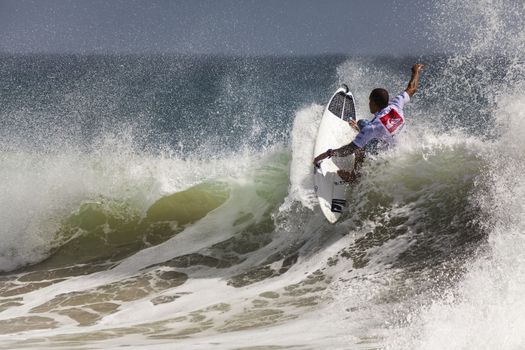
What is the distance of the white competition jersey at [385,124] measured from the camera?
25.6 ft

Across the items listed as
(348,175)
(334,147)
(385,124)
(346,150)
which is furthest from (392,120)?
(334,147)

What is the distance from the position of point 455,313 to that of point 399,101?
10.2 feet

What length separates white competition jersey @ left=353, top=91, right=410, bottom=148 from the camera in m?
7.80

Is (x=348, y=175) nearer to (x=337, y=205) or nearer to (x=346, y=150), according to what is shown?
(x=337, y=205)

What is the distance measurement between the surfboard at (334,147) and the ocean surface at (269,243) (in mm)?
376

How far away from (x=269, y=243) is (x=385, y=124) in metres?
2.74

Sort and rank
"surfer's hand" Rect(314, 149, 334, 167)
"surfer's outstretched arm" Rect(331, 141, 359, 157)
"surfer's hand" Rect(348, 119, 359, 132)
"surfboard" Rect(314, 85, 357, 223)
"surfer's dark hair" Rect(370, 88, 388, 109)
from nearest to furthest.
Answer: "surfer's dark hair" Rect(370, 88, 388, 109)
"surfer's outstretched arm" Rect(331, 141, 359, 157)
"surfer's hand" Rect(314, 149, 334, 167)
"surfboard" Rect(314, 85, 357, 223)
"surfer's hand" Rect(348, 119, 359, 132)

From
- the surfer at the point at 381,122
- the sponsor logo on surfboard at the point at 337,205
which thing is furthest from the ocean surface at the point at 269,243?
the surfer at the point at 381,122

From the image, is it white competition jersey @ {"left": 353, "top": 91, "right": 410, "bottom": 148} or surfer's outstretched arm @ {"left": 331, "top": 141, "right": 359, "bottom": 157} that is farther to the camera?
surfer's outstretched arm @ {"left": 331, "top": 141, "right": 359, "bottom": 157}

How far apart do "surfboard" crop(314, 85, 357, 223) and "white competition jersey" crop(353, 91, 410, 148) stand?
0.68 m

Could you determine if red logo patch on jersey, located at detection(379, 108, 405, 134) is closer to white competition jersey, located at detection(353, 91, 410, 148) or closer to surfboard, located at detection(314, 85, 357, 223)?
white competition jersey, located at detection(353, 91, 410, 148)

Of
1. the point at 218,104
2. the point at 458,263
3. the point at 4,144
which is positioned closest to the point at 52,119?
the point at 218,104

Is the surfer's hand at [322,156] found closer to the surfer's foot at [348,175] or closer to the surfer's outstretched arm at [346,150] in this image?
the surfer's outstretched arm at [346,150]

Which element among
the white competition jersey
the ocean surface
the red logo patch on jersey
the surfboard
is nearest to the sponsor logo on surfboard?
the surfboard
